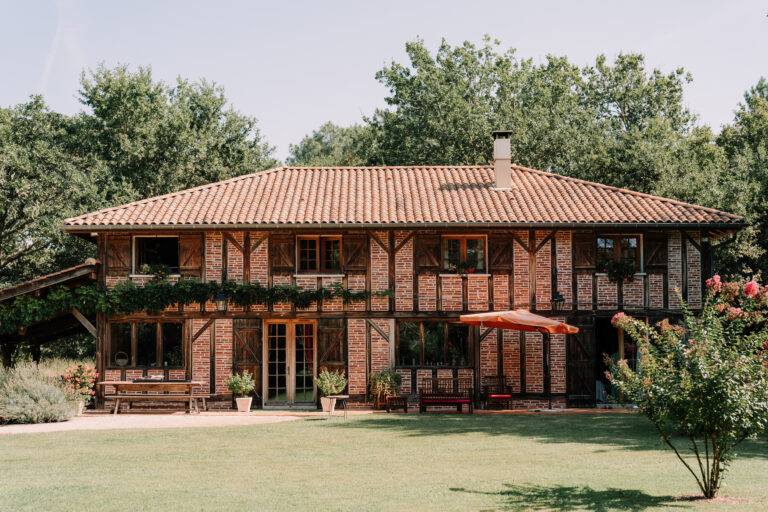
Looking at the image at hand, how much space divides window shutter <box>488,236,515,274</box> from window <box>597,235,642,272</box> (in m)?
2.18

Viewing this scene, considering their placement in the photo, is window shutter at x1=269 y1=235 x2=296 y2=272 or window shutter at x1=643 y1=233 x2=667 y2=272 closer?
window shutter at x1=269 y1=235 x2=296 y2=272

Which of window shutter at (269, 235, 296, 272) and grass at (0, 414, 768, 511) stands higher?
window shutter at (269, 235, 296, 272)

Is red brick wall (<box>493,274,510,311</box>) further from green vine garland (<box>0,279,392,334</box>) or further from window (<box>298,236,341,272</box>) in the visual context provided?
window (<box>298,236,341,272</box>)

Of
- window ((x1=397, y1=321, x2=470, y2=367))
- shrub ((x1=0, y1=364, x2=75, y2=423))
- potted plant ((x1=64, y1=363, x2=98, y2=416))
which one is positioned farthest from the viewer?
window ((x1=397, y1=321, x2=470, y2=367))

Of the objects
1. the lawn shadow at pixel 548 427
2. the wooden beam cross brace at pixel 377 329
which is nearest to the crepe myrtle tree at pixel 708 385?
the lawn shadow at pixel 548 427

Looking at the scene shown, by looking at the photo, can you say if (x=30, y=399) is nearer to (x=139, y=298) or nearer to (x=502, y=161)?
(x=139, y=298)

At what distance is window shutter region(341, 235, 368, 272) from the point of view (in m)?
19.0

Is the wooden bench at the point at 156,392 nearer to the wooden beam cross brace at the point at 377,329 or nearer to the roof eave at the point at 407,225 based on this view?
the roof eave at the point at 407,225

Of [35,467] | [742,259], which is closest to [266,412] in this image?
[35,467]

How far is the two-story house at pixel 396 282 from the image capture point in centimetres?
1886

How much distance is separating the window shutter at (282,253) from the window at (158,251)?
2.34 metres

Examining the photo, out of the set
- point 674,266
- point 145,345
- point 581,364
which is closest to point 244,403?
point 145,345

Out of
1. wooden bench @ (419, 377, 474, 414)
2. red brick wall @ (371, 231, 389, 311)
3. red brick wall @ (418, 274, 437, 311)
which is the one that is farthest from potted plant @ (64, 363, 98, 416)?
red brick wall @ (418, 274, 437, 311)

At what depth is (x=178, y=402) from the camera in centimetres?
1888
